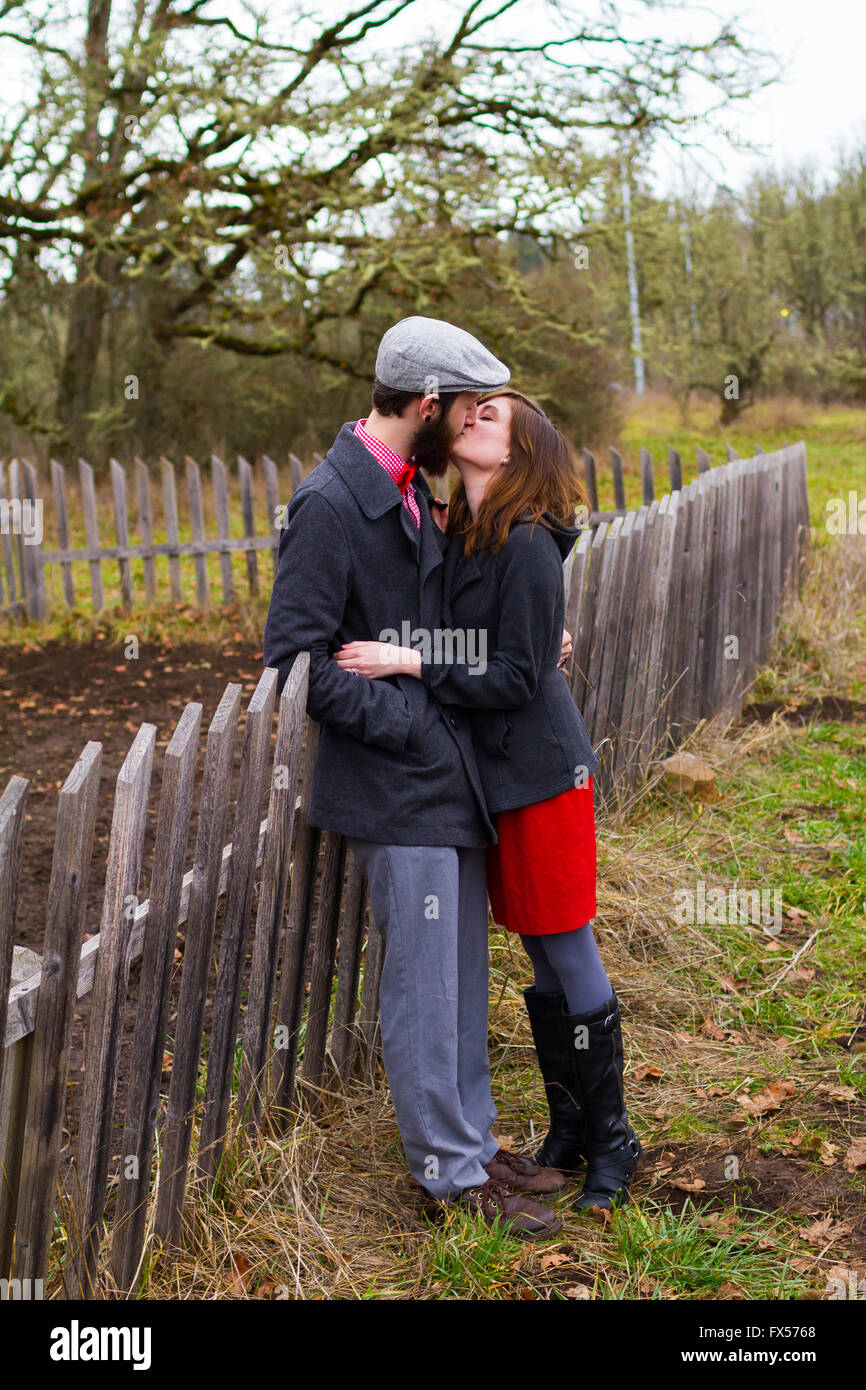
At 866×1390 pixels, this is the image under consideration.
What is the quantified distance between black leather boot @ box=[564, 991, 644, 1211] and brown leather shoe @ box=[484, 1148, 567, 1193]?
0.24 feet

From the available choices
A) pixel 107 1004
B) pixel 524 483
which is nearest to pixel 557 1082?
pixel 107 1004

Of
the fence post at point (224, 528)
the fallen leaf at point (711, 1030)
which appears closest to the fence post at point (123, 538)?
the fence post at point (224, 528)

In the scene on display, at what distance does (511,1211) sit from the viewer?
101 inches

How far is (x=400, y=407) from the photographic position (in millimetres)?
2406

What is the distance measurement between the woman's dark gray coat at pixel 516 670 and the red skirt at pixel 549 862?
57 millimetres

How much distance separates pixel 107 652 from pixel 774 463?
16.5 ft

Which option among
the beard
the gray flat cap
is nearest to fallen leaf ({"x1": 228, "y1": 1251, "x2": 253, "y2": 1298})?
the beard

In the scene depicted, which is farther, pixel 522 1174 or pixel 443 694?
pixel 522 1174

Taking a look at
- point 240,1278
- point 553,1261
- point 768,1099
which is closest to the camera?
point 240,1278

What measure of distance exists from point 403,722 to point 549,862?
0.49m

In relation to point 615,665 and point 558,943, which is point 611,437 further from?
point 558,943

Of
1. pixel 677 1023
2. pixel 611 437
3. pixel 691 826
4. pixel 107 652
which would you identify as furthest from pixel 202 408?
pixel 677 1023

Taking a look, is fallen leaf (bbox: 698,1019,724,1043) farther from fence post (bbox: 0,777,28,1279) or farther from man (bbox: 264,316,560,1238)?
fence post (bbox: 0,777,28,1279)

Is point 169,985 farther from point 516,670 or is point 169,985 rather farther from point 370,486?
point 370,486
